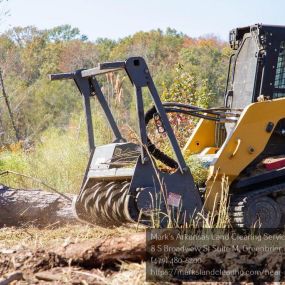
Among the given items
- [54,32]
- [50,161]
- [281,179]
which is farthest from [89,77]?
[54,32]

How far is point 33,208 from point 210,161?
2.85 m

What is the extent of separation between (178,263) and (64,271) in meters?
0.91

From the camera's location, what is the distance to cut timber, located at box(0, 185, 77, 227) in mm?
10180

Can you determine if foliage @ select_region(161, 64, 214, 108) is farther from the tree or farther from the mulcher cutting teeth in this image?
the tree

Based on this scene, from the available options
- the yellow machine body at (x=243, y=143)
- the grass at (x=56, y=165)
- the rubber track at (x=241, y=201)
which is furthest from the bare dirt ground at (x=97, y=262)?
the grass at (x=56, y=165)

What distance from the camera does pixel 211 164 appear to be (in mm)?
8266

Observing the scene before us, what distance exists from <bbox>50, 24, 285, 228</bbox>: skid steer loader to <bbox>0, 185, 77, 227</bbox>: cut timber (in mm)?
1292

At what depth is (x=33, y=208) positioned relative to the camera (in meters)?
10.2

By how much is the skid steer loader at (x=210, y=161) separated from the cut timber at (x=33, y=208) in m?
1.29

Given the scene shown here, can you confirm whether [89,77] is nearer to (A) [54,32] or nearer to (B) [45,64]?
(B) [45,64]

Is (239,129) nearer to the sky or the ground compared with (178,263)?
nearer to the sky

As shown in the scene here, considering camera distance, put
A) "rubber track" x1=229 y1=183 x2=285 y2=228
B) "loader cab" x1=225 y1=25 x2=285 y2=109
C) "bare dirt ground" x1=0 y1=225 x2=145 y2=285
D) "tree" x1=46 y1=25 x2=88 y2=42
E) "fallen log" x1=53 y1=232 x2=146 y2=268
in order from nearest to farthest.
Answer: "bare dirt ground" x1=0 y1=225 x2=145 y2=285 → "fallen log" x1=53 y1=232 x2=146 y2=268 → "rubber track" x1=229 y1=183 x2=285 y2=228 → "loader cab" x1=225 y1=25 x2=285 y2=109 → "tree" x1=46 y1=25 x2=88 y2=42

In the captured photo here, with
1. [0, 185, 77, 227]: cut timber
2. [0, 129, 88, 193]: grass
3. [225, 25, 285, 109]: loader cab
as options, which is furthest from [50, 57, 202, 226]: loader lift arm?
[0, 129, 88, 193]: grass

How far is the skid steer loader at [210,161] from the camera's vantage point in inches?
310
